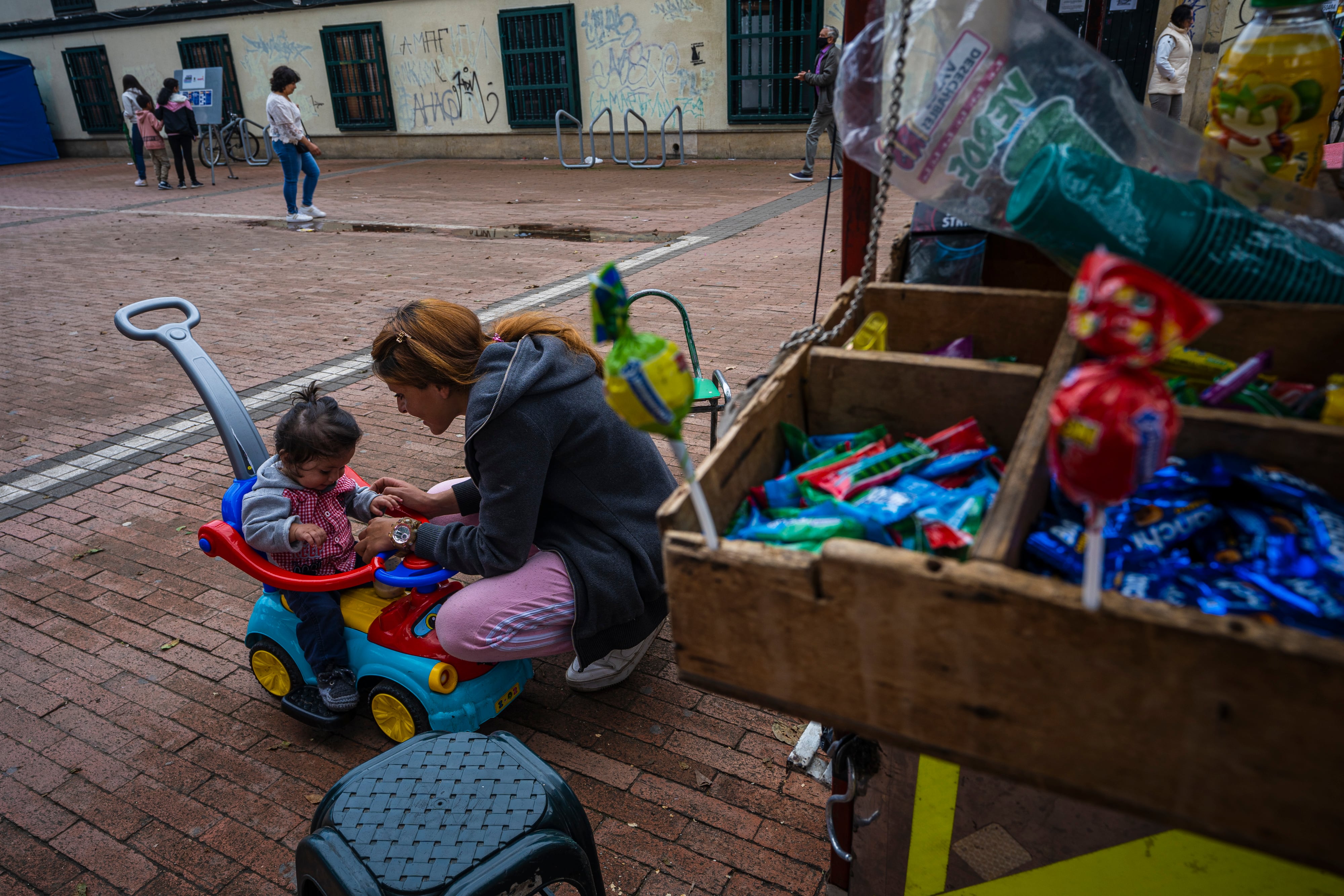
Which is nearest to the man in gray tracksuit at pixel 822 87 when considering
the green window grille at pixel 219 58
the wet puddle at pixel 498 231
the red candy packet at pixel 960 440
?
the wet puddle at pixel 498 231

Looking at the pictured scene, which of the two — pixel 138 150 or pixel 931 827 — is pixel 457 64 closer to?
pixel 138 150

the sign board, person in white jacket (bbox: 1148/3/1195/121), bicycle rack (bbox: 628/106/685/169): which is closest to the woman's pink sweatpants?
person in white jacket (bbox: 1148/3/1195/121)

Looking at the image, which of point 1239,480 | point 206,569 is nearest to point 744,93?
point 206,569

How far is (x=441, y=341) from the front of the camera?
7.38 feet

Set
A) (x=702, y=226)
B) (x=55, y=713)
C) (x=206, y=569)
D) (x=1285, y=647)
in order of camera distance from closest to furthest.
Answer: (x=1285, y=647), (x=55, y=713), (x=206, y=569), (x=702, y=226)

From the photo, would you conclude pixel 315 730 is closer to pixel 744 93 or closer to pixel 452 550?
pixel 452 550

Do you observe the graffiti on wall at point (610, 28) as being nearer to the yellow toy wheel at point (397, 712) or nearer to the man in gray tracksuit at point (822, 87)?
the man in gray tracksuit at point (822, 87)

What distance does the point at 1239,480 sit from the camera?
3.40 ft

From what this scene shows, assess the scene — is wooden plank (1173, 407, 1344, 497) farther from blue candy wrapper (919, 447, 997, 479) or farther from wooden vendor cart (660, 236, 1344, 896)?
blue candy wrapper (919, 447, 997, 479)

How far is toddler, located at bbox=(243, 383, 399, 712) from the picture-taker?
236 cm

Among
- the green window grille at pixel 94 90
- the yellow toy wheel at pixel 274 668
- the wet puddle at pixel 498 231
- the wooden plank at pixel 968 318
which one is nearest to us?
the wooden plank at pixel 968 318

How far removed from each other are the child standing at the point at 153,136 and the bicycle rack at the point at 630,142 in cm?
811

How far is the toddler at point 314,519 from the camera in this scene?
236cm

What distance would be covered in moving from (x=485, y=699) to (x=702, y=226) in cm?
799
